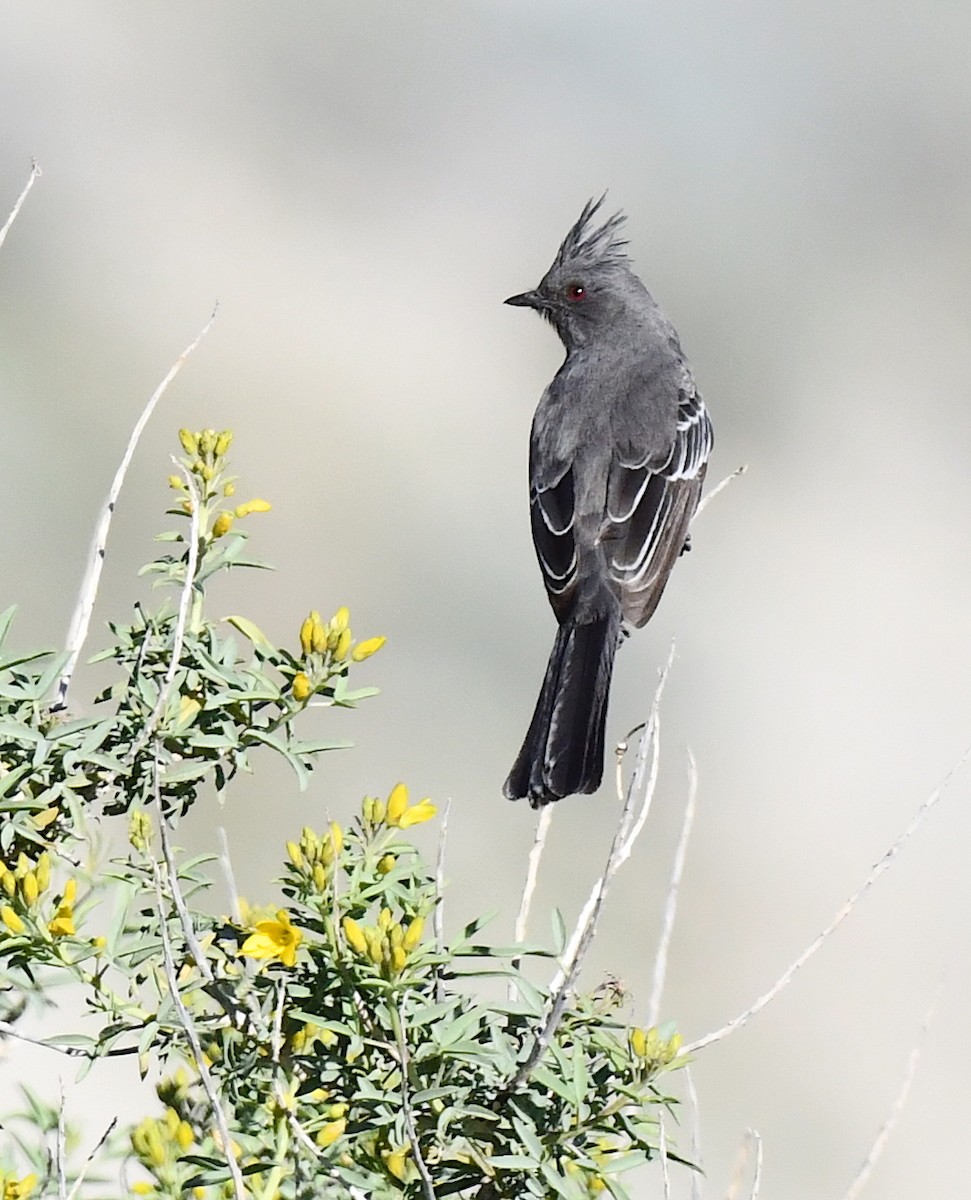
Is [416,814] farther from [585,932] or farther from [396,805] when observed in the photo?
[585,932]

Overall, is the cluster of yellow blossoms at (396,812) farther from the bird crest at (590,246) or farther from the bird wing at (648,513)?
the bird crest at (590,246)

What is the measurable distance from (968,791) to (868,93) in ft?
45.8

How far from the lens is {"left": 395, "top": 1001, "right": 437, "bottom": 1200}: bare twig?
81.5 inches

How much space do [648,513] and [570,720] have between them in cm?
104

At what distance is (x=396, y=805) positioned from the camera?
2.42 metres

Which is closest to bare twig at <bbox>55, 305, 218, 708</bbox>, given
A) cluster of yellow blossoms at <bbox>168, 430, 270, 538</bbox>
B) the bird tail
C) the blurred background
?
cluster of yellow blossoms at <bbox>168, 430, 270, 538</bbox>

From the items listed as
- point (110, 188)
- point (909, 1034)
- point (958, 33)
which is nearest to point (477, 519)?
point (909, 1034)

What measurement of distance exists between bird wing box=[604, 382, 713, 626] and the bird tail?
0.14 m

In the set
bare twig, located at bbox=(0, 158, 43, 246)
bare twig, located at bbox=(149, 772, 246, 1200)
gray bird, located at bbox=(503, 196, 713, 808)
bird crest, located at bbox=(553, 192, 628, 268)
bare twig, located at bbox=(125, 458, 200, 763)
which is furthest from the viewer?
bird crest, located at bbox=(553, 192, 628, 268)

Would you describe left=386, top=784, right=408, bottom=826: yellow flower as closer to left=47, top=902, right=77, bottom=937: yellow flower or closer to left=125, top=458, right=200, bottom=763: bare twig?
left=125, top=458, right=200, bottom=763: bare twig

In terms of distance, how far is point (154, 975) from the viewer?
235 centimetres

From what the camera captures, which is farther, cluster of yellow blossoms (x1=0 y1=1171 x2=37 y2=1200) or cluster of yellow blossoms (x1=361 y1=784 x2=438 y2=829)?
cluster of yellow blossoms (x1=361 y1=784 x2=438 y2=829)

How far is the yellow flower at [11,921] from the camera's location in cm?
221

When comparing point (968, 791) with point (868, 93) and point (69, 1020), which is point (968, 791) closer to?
point (69, 1020)
